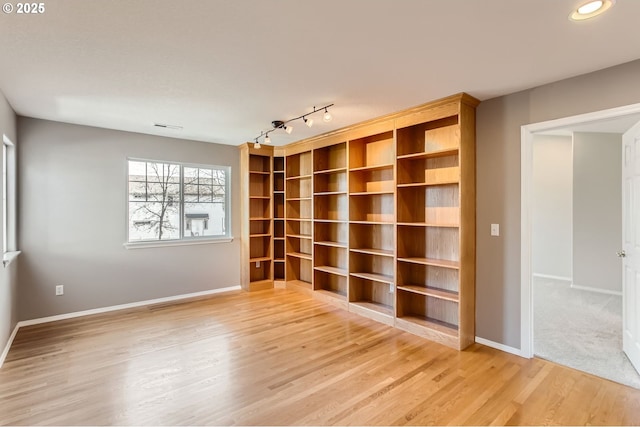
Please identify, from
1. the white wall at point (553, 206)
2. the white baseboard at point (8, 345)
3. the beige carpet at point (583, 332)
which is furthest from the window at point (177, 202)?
the white wall at point (553, 206)

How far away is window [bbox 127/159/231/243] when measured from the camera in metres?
4.61

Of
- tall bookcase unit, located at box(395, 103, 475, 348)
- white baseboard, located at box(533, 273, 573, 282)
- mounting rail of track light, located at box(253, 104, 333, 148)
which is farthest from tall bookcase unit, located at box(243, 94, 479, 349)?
white baseboard, located at box(533, 273, 573, 282)

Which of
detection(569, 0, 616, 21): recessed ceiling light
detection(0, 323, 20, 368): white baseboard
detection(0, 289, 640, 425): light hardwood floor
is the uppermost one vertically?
detection(569, 0, 616, 21): recessed ceiling light


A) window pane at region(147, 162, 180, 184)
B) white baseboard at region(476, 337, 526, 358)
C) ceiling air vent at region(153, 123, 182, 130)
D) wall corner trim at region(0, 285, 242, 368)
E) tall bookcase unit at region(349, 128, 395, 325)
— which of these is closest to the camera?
white baseboard at region(476, 337, 526, 358)

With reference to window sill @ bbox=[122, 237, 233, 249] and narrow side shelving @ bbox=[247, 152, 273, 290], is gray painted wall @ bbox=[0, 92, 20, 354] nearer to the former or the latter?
window sill @ bbox=[122, 237, 233, 249]

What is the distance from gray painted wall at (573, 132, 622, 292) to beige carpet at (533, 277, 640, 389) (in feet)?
1.42

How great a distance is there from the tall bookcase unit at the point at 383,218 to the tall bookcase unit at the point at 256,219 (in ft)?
0.07

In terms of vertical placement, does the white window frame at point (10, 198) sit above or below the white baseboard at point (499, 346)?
above

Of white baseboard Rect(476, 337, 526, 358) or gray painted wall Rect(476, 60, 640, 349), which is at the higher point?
gray painted wall Rect(476, 60, 640, 349)

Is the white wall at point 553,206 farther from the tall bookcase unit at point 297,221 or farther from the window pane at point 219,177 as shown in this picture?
the window pane at point 219,177

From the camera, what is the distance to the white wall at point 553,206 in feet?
19.8

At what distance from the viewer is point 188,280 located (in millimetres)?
5004

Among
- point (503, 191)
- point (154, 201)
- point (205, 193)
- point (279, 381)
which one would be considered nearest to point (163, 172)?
point (154, 201)

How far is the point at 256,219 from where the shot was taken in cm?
550
